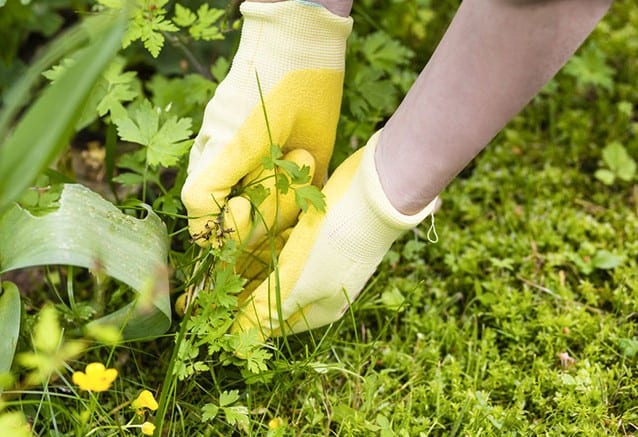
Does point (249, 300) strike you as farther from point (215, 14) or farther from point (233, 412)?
point (215, 14)

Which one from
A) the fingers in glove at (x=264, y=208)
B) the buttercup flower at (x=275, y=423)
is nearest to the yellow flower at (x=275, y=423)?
the buttercup flower at (x=275, y=423)

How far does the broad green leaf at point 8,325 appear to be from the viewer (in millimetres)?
1307

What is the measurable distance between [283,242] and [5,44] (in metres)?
1.12

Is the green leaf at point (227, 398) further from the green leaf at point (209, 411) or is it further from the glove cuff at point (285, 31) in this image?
the glove cuff at point (285, 31)

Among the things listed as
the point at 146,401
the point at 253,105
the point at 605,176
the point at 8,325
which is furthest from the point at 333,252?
the point at 605,176

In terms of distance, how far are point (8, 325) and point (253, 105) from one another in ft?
1.78

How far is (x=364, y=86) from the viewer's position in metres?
1.78

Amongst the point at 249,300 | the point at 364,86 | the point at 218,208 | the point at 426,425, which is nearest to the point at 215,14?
the point at 364,86

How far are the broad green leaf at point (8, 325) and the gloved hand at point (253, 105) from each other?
1.04 feet

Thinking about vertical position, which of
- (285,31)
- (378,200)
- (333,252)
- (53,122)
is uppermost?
(53,122)

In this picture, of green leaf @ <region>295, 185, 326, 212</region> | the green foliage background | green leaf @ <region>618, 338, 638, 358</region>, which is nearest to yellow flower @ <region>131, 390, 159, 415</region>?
the green foliage background

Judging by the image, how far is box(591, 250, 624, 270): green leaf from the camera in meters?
1.74

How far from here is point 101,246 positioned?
1323mm

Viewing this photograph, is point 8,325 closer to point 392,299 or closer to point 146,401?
point 146,401
